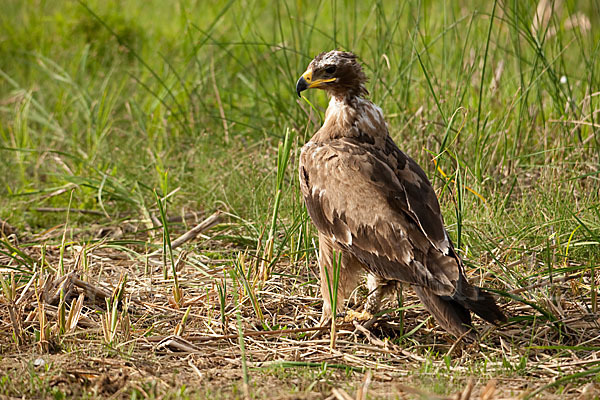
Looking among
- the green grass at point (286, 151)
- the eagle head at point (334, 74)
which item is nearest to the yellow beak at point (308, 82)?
the eagle head at point (334, 74)

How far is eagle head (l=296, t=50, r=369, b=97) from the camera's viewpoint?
380 cm

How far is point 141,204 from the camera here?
4.69 metres


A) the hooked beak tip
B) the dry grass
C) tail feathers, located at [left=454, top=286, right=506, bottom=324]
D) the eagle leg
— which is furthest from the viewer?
the hooked beak tip

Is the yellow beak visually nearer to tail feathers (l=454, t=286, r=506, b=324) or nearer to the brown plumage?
the brown plumage

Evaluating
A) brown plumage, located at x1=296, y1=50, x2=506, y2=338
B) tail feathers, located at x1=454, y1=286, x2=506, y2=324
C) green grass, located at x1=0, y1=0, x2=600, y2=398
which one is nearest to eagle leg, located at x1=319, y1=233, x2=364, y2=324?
brown plumage, located at x1=296, y1=50, x2=506, y2=338

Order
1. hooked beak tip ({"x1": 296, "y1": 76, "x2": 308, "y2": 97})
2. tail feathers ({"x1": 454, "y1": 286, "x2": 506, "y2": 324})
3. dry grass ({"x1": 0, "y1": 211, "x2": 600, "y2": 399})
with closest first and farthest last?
1. dry grass ({"x1": 0, "y1": 211, "x2": 600, "y2": 399})
2. tail feathers ({"x1": 454, "y1": 286, "x2": 506, "y2": 324})
3. hooked beak tip ({"x1": 296, "y1": 76, "x2": 308, "y2": 97})

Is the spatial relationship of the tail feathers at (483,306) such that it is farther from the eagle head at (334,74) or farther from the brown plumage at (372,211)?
the eagle head at (334,74)

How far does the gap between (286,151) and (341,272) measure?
0.63 m

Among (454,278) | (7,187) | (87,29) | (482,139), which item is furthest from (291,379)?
(87,29)

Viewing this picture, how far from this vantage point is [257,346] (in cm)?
321

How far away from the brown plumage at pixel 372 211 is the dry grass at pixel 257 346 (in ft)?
0.62

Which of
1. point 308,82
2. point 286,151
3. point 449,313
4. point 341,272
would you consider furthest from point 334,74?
point 449,313

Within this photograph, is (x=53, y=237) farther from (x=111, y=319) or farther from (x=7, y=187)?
(x=111, y=319)

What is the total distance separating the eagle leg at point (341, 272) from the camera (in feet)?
11.5
